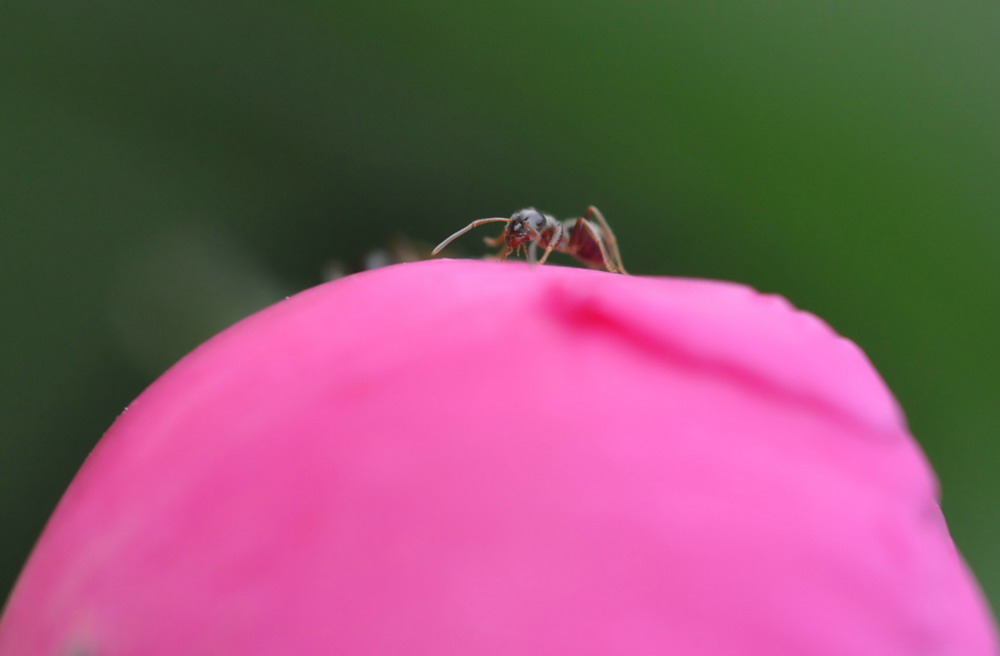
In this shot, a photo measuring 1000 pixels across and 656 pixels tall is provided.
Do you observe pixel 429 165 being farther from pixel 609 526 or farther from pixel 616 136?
pixel 609 526

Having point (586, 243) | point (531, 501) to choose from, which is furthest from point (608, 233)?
point (531, 501)

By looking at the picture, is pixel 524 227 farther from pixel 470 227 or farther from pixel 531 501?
pixel 531 501

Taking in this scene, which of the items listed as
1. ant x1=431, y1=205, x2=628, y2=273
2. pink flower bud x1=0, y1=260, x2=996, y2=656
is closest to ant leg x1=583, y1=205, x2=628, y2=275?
ant x1=431, y1=205, x2=628, y2=273

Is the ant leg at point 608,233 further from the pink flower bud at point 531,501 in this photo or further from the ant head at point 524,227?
the pink flower bud at point 531,501

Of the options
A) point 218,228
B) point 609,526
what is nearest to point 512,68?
point 218,228

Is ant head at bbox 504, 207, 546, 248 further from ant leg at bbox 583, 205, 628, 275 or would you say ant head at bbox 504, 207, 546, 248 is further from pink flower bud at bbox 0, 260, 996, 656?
pink flower bud at bbox 0, 260, 996, 656

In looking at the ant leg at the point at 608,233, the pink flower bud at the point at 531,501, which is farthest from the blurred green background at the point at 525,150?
the pink flower bud at the point at 531,501

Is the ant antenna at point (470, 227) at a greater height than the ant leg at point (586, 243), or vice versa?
the ant antenna at point (470, 227)
